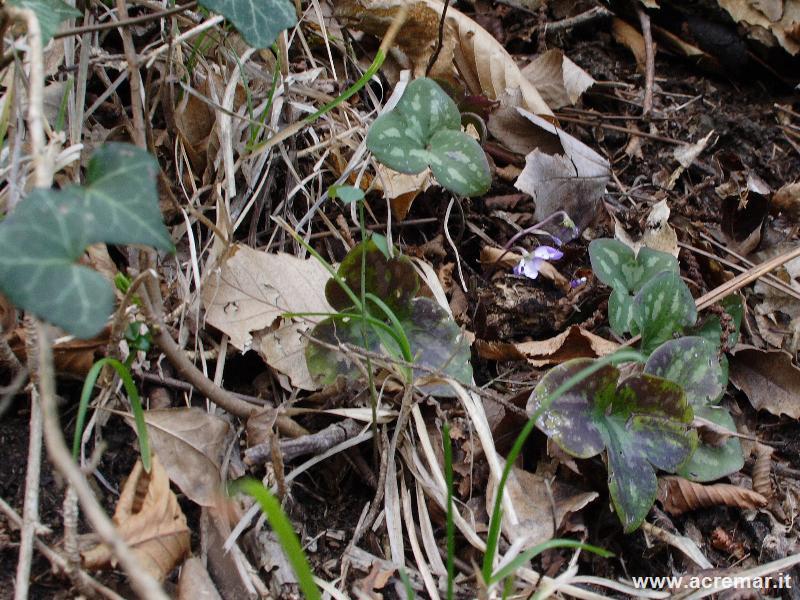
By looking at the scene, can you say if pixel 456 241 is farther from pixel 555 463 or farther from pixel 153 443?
pixel 153 443

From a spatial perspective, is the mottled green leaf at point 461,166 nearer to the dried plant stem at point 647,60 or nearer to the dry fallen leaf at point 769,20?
the dried plant stem at point 647,60

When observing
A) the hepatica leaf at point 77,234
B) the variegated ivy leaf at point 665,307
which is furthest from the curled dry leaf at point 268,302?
the variegated ivy leaf at point 665,307

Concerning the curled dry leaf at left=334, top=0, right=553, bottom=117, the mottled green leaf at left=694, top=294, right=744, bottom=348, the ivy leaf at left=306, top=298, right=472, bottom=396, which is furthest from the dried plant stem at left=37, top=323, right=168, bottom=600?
the curled dry leaf at left=334, top=0, right=553, bottom=117

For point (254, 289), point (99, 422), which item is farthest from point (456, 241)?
point (99, 422)

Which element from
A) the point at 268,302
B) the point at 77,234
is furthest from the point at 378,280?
the point at 77,234

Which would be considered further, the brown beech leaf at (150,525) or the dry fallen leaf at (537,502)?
the dry fallen leaf at (537,502)

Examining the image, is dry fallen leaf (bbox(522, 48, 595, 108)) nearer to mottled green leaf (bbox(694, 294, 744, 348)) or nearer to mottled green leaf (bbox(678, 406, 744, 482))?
mottled green leaf (bbox(694, 294, 744, 348))

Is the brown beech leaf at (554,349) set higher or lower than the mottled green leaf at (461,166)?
lower
